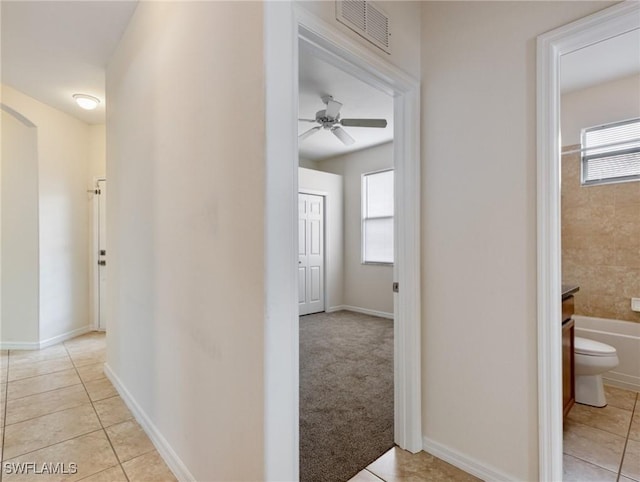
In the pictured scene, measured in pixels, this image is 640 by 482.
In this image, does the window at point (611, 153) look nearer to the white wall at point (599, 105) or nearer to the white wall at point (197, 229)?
the white wall at point (599, 105)

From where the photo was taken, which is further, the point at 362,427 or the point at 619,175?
the point at 619,175

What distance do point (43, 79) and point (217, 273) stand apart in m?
3.33

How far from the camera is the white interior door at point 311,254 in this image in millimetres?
5375

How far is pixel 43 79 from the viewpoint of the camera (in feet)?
10.3

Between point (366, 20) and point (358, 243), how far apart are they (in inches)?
169

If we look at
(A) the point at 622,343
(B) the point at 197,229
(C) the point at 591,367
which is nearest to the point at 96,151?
(B) the point at 197,229

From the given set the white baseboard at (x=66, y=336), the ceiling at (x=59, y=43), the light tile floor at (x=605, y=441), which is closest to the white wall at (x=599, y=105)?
the light tile floor at (x=605, y=441)

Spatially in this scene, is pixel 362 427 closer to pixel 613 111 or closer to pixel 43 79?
pixel 613 111

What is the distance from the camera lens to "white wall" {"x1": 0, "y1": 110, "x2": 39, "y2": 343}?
3.66m

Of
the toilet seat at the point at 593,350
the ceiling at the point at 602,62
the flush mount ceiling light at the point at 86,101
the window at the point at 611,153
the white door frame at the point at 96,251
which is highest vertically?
the flush mount ceiling light at the point at 86,101

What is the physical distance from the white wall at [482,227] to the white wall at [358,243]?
335 cm

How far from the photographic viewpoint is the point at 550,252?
1.45 metres

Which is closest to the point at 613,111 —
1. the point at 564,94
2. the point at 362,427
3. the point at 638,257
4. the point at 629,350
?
the point at 564,94

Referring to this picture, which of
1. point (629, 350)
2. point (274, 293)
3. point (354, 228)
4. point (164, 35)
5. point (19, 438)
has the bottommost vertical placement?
point (19, 438)
